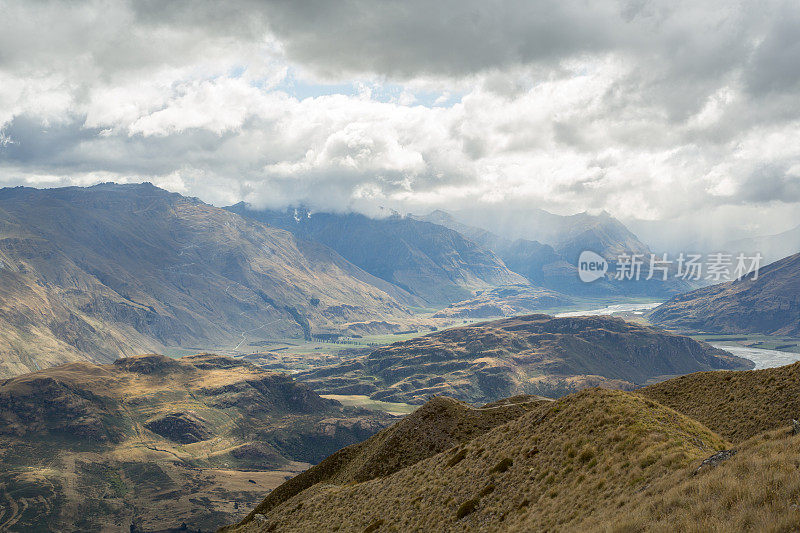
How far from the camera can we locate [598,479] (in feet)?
120

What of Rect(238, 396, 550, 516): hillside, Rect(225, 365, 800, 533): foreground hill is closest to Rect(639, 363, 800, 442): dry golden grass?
Rect(225, 365, 800, 533): foreground hill

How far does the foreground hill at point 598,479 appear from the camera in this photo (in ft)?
82.5

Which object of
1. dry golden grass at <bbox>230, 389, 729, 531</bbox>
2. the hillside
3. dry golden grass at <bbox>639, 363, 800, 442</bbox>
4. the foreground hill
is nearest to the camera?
the foreground hill

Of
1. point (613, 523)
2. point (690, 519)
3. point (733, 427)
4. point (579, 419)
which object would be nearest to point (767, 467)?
point (690, 519)

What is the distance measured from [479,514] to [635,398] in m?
19.7

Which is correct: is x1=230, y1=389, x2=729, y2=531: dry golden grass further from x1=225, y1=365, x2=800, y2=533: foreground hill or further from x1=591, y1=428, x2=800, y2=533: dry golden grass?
x1=591, y1=428, x2=800, y2=533: dry golden grass

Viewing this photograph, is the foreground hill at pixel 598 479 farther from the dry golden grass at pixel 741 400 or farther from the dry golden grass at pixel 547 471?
the dry golden grass at pixel 741 400

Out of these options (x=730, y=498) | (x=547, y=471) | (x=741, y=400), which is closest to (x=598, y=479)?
(x=547, y=471)

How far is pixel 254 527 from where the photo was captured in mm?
85812

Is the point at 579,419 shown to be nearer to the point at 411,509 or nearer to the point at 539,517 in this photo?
the point at 539,517

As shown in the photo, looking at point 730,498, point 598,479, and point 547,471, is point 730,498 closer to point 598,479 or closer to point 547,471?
point 598,479

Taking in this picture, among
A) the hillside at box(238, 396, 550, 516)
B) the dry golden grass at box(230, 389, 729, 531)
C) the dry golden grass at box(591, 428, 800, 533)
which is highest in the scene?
the dry golden grass at box(591, 428, 800, 533)

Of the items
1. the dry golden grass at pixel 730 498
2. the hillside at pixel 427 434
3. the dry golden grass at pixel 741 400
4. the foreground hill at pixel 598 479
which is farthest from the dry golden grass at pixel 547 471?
the hillside at pixel 427 434

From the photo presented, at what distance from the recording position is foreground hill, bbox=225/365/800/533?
25156mm
